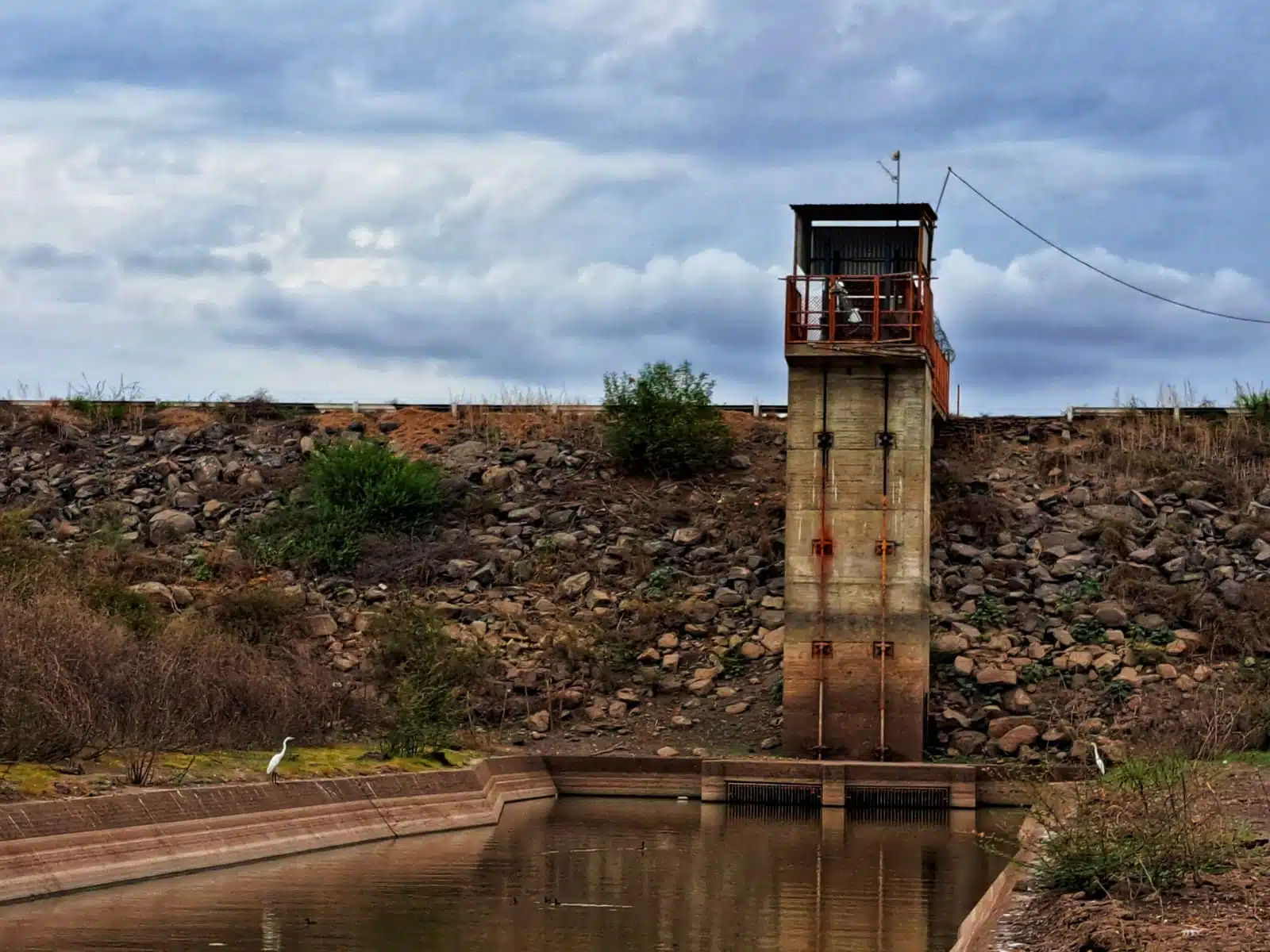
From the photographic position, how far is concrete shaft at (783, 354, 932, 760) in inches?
1377

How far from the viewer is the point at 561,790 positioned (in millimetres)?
34750

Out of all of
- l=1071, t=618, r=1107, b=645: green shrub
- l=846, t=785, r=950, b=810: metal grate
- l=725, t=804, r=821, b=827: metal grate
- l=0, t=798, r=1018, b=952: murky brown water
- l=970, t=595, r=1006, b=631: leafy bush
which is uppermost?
l=970, t=595, r=1006, b=631: leafy bush

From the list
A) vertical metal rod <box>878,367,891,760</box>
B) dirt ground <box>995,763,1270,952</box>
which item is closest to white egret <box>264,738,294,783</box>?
dirt ground <box>995,763,1270,952</box>

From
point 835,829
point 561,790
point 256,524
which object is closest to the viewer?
point 835,829

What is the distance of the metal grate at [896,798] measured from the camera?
108 ft

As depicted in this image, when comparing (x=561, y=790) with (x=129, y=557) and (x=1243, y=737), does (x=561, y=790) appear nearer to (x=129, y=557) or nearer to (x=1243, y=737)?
(x=1243, y=737)

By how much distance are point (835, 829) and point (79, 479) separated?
95.9 ft

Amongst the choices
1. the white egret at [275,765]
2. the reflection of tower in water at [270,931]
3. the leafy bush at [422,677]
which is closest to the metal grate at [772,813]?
the leafy bush at [422,677]

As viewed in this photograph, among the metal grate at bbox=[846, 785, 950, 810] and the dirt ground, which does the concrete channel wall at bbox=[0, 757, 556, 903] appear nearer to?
the metal grate at bbox=[846, 785, 950, 810]

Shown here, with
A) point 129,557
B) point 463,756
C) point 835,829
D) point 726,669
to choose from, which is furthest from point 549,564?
point 835,829

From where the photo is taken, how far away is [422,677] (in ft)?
114

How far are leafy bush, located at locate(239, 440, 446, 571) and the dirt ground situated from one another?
1264 inches

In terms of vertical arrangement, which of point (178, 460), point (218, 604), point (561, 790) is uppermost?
point (178, 460)

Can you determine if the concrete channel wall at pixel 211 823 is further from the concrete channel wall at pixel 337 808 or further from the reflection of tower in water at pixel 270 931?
the reflection of tower in water at pixel 270 931
